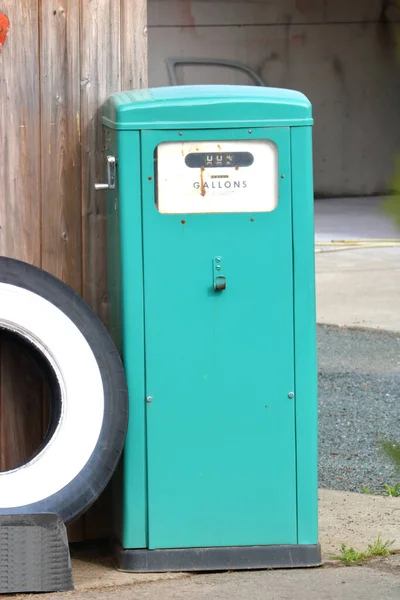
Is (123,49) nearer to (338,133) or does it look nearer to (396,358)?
(396,358)

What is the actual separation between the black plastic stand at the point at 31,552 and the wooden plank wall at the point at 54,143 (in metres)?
0.54

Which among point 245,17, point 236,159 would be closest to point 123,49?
point 236,159

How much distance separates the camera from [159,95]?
320 centimetres

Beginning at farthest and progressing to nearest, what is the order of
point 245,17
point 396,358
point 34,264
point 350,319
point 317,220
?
point 245,17 < point 317,220 < point 350,319 < point 396,358 < point 34,264

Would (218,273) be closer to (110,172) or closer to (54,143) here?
(110,172)

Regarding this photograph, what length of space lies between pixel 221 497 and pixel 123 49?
1.43m

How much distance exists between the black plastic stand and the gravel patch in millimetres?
1190

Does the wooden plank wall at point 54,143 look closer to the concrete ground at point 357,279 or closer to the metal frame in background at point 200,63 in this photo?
the concrete ground at point 357,279

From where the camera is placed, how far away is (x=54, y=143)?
3.48 meters

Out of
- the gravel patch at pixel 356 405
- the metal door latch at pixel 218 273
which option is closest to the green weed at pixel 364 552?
the gravel patch at pixel 356 405

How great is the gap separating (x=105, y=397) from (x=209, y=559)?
0.58 meters

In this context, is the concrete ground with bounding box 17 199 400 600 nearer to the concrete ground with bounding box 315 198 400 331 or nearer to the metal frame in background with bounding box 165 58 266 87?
the concrete ground with bounding box 315 198 400 331

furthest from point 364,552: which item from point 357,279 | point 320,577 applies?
point 357,279

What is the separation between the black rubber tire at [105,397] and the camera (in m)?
3.15
